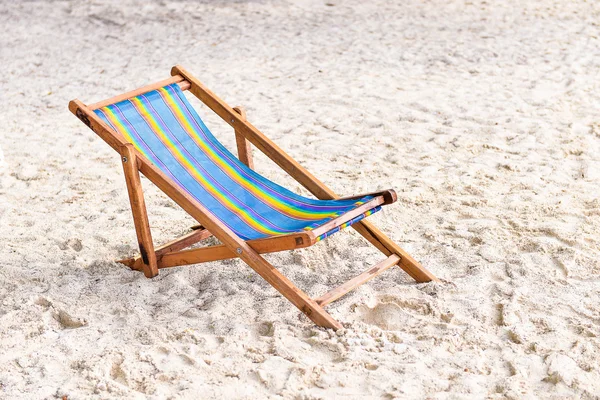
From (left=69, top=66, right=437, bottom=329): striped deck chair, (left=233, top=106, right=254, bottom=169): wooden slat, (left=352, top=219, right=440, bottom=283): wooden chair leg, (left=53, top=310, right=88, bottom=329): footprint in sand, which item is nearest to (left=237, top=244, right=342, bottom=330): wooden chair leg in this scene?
(left=69, top=66, right=437, bottom=329): striped deck chair

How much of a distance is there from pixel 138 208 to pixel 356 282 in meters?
1.03

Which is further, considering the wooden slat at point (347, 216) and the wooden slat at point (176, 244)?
the wooden slat at point (176, 244)

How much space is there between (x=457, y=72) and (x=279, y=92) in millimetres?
1675

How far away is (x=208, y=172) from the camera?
3576mm

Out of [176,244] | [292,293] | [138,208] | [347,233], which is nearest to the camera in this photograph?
[292,293]

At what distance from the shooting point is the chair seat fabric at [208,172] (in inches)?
131

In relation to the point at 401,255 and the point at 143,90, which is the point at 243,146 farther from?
the point at 401,255

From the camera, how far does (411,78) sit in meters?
6.72

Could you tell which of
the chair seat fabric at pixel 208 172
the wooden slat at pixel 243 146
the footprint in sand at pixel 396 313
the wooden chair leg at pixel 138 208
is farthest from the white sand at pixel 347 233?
the wooden slat at pixel 243 146

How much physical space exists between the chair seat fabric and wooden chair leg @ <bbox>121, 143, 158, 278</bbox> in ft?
0.52

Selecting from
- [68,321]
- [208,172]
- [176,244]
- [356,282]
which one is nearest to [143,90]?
[208,172]

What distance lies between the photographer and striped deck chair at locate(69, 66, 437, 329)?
3129 millimetres

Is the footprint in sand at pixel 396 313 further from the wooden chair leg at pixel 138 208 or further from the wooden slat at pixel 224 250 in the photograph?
the wooden chair leg at pixel 138 208

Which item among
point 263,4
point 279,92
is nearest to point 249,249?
point 279,92
